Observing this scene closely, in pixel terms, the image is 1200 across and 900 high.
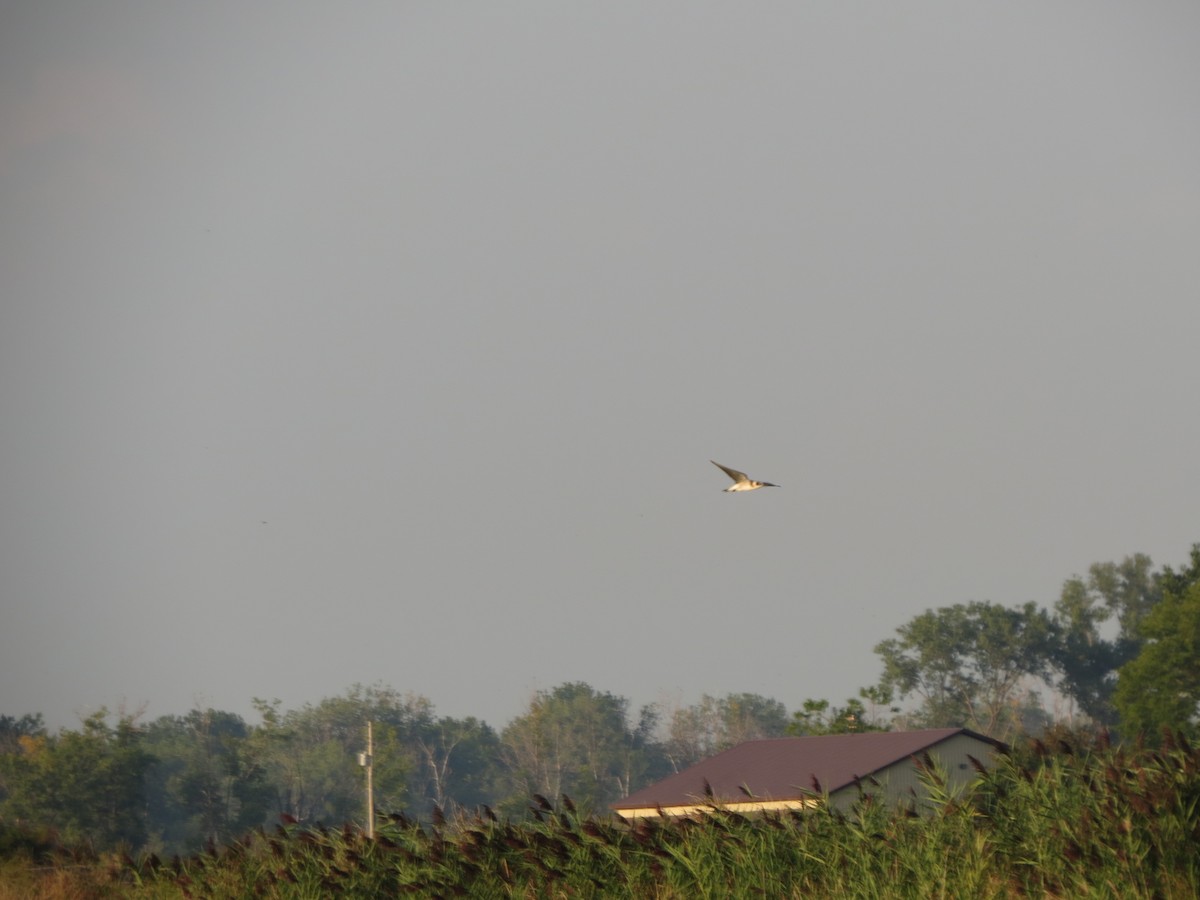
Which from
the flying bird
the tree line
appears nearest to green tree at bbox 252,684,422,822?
the tree line

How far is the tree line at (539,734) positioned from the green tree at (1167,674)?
90 mm

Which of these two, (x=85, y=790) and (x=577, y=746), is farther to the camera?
(x=577, y=746)

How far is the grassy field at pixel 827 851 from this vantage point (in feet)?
44.0

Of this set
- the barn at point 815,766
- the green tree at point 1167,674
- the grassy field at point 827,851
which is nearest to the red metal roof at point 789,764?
the barn at point 815,766

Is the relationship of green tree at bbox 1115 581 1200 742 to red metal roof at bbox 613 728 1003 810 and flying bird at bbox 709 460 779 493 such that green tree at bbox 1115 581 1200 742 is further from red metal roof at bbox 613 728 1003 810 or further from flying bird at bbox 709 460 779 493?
flying bird at bbox 709 460 779 493

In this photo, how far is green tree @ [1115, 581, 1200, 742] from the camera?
70.1 metres

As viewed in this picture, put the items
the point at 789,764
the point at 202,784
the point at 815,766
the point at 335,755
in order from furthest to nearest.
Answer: the point at 335,755, the point at 202,784, the point at 789,764, the point at 815,766

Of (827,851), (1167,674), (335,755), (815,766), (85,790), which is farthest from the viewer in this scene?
(335,755)

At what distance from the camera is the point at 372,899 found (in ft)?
64.0

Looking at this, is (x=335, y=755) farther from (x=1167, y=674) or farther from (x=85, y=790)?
(x=1167, y=674)

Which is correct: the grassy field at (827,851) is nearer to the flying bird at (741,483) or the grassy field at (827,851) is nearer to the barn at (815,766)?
the flying bird at (741,483)

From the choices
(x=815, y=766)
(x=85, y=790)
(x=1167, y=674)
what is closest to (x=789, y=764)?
(x=815, y=766)

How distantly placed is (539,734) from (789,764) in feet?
224

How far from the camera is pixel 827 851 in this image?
1619 cm
